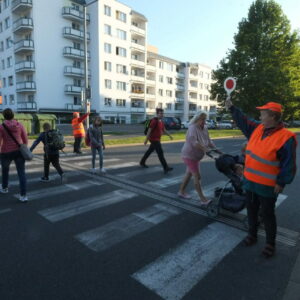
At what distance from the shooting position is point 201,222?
13.6 feet

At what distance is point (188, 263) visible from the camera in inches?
117

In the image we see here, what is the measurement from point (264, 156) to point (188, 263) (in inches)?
61.3

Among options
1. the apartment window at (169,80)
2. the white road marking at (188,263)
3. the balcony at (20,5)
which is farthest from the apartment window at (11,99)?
the white road marking at (188,263)

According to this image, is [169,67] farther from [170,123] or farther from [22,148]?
[22,148]

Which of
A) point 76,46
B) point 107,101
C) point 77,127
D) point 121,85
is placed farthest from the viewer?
point 121,85

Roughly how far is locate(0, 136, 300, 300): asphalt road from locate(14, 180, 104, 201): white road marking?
Answer: 5cm

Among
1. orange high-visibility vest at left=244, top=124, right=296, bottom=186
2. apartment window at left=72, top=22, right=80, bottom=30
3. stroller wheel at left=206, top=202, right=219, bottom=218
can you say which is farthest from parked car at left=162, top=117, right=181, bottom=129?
orange high-visibility vest at left=244, top=124, right=296, bottom=186

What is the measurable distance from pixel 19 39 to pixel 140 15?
2167cm

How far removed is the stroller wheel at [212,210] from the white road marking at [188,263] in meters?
0.44

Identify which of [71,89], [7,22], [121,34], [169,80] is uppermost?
[7,22]

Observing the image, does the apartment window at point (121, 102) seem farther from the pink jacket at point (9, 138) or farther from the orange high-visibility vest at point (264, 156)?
the orange high-visibility vest at point (264, 156)

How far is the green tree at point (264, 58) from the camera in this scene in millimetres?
29500

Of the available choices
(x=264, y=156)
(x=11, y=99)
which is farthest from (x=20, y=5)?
(x=264, y=156)

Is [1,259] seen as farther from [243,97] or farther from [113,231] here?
[243,97]
